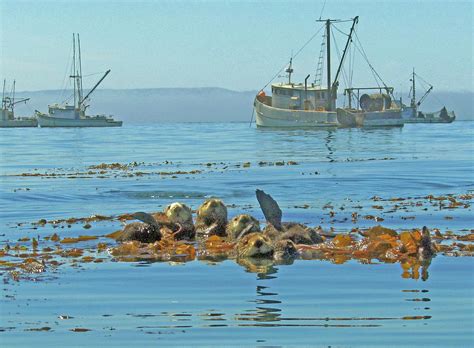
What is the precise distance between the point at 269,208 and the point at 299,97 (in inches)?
3751

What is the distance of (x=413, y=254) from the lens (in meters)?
13.1

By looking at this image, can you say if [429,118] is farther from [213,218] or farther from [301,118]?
[213,218]

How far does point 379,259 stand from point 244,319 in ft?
14.0

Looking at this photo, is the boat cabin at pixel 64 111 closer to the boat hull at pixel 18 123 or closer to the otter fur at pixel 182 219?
the boat hull at pixel 18 123

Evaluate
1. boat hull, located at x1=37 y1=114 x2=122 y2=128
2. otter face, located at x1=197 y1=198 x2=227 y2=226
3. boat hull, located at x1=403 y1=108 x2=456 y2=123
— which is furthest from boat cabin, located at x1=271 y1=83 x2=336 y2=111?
otter face, located at x1=197 y1=198 x2=227 y2=226

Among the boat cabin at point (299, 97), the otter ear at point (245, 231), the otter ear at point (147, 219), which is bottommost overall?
the otter ear at point (245, 231)

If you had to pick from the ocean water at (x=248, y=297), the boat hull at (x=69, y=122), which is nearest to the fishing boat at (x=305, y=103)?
the boat hull at (x=69, y=122)

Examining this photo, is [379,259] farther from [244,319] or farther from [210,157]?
[210,157]

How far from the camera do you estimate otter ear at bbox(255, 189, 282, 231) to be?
13712 millimetres

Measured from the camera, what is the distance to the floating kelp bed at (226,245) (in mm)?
12953

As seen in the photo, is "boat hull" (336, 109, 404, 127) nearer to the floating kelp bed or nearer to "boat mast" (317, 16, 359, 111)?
"boat mast" (317, 16, 359, 111)

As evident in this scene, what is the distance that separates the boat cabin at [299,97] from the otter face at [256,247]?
94005 mm

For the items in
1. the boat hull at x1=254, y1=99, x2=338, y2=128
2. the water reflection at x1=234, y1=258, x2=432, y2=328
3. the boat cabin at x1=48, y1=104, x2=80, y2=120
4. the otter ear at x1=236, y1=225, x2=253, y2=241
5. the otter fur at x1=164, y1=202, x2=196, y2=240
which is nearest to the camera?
the water reflection at x1=234, y1=258, x2=432, y2=328

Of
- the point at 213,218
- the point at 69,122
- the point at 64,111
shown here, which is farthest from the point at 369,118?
the point at 213,218
